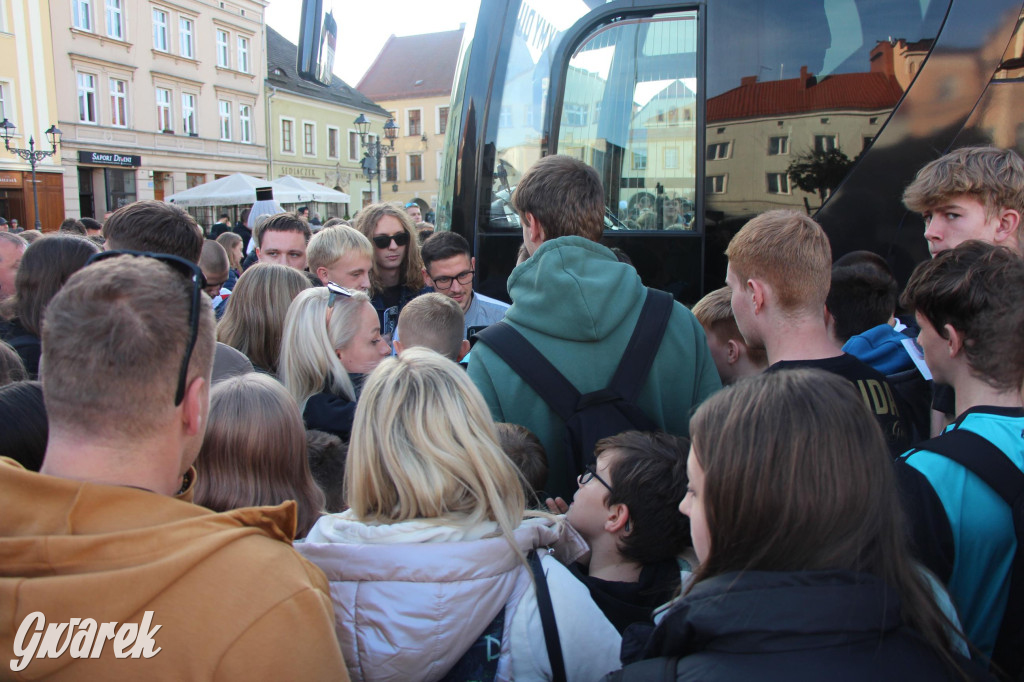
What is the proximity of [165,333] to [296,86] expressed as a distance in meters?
42.0

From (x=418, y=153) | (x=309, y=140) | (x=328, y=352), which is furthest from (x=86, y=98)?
(x=328, y=352)

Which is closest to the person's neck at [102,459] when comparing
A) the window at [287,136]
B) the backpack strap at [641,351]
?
the backpack strap at [641,351]

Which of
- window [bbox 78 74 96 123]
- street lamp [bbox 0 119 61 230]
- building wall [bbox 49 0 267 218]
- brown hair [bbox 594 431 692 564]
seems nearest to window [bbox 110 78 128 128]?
building wall [bbox 49 0 267 218]

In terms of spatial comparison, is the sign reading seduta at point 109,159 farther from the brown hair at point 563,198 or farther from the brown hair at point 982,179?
the brown hair at point 982,179

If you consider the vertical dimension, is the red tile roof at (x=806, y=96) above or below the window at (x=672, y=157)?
above

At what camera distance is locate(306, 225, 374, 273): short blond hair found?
4.14 m

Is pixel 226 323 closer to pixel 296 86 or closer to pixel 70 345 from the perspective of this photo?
pixel 70 345

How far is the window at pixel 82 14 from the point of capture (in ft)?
88.4

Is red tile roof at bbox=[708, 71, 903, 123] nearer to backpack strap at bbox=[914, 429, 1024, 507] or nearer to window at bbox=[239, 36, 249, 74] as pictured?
backpack strap at bbox=[914, 429, 1024, 507]

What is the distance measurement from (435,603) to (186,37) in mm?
36791

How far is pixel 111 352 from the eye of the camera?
1229 millimetres

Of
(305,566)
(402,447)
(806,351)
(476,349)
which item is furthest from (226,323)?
(806,351)

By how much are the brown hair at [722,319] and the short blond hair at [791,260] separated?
0.78 metres

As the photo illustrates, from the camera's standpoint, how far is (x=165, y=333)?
1.29 m
